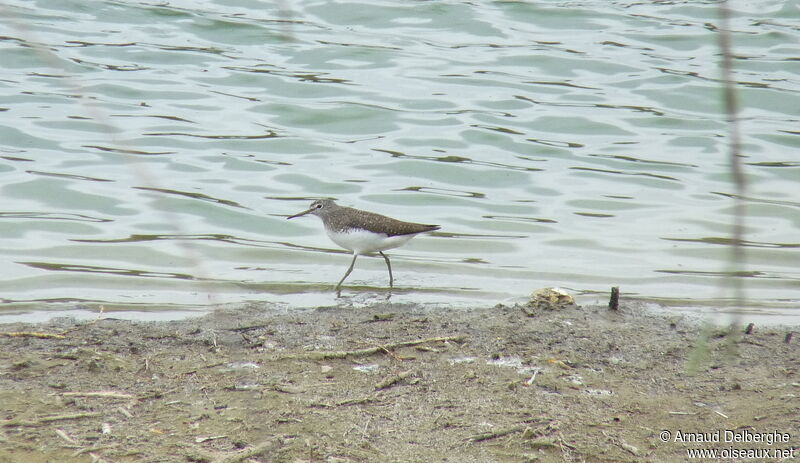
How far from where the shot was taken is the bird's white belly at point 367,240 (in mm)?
8164

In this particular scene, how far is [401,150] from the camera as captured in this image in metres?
11.5

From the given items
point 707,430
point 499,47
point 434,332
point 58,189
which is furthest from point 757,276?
point 499,47

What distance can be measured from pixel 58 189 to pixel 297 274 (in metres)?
3.08

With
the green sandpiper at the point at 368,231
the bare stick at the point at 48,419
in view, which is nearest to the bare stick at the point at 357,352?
the bare stick at the point at 48,419

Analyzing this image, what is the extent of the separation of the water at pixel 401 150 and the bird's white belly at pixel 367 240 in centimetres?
31

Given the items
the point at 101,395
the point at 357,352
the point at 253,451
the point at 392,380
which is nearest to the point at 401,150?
the point at 357,352

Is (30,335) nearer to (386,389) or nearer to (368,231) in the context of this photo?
(386,389)

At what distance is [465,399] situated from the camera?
4797 mm

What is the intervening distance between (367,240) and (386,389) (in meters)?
A: 3.31

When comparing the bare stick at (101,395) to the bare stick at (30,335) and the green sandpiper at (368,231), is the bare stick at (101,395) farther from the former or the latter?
the green sandpiper at (368,231)

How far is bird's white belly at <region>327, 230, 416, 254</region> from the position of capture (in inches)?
321

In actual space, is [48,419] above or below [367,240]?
above

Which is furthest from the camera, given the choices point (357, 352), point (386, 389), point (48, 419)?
point (357, 352)

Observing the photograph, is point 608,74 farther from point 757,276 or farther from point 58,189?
point 58,189
